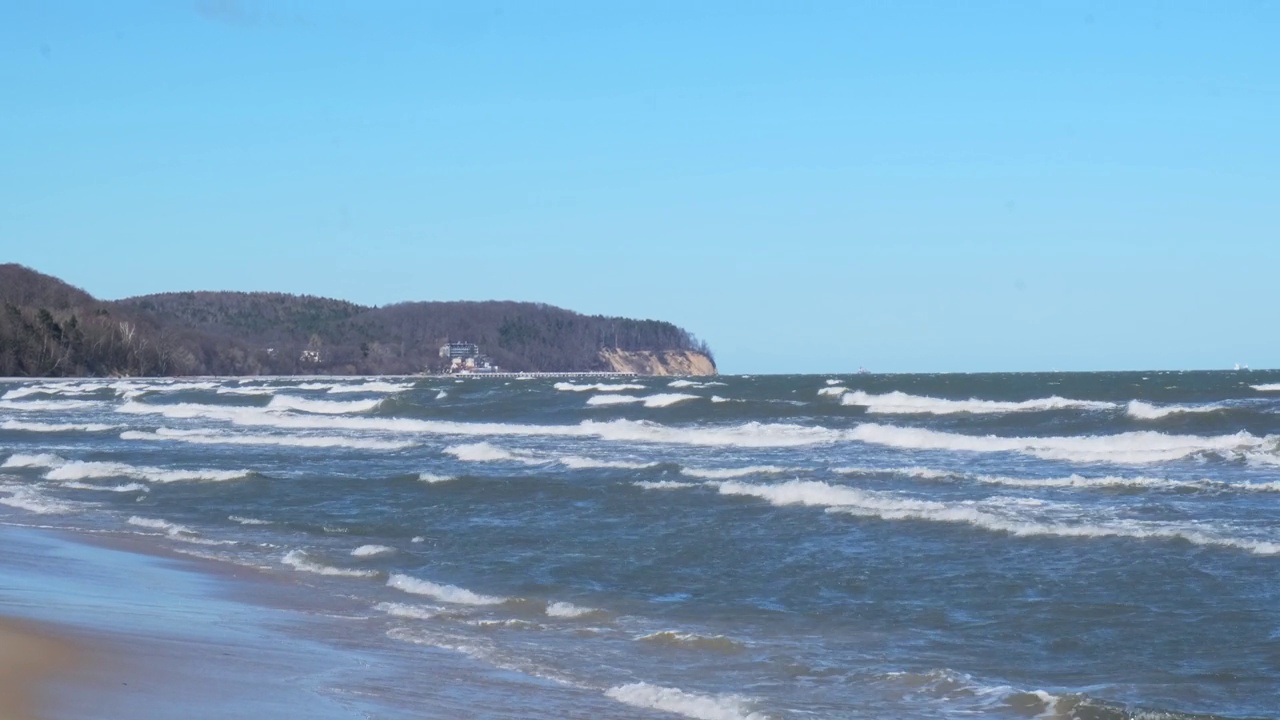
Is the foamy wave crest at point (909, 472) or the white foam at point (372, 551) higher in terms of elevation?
the foamy wave crest at point (909, 472)

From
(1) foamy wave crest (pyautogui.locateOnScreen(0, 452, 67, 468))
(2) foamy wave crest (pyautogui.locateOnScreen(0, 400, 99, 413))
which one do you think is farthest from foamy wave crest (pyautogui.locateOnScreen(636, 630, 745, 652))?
(2) foamy wave crest (pyautogui.locateOnScreen(0, 400, 99, 413))

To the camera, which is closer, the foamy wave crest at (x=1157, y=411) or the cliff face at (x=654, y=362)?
the foamy wave crest at (x=1157, y=411)

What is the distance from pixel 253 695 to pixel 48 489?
15.6 m

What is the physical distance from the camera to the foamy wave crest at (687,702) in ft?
24.3

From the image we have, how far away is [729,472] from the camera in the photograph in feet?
69.7

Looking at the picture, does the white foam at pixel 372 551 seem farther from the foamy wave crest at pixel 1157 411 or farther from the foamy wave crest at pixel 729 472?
the foamy wave crest at pixel 1157 411

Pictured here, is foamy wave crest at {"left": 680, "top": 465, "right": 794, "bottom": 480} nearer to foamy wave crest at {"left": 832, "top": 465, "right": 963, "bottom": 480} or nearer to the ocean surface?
the ocean surface

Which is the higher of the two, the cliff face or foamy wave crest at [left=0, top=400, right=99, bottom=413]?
the cliff face

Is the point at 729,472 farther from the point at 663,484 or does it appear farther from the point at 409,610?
the point at 409,610

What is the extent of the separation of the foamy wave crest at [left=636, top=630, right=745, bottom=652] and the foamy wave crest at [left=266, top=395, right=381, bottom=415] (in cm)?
3966

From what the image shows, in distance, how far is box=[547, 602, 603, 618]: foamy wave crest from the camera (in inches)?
415

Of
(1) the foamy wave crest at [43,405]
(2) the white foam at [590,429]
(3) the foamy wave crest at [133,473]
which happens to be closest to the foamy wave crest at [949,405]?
(2) the white foam at [590,429]

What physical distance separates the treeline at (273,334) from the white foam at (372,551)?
94.8 meters

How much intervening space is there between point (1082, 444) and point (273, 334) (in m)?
155
